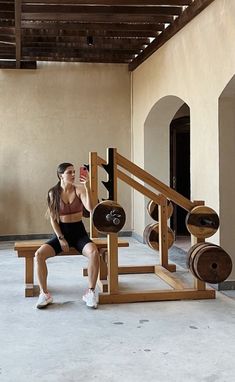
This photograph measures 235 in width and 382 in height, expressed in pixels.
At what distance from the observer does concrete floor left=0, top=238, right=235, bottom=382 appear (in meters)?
2.99

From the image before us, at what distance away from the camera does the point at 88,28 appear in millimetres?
6914

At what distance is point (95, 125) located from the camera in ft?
30.4

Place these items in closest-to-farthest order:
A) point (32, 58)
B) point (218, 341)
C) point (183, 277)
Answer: point (218, 341), point (183, 277), point (32, 58)

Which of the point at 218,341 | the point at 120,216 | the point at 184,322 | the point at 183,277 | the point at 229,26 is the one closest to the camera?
the point at 218,341

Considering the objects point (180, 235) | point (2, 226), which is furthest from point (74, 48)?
point (180, 235)

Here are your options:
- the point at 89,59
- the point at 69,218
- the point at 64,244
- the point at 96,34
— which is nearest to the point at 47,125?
the point at 89,59

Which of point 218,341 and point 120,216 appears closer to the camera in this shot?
point 218,341

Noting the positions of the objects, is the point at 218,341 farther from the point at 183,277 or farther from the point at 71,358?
the point at 183,277

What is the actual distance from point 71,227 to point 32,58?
16.3 feet

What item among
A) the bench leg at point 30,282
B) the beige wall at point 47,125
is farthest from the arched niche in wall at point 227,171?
the beige wall at point 47,125

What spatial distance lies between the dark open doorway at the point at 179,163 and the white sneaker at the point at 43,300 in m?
5.33

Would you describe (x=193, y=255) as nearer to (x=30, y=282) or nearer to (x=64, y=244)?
(x=64, y=244)

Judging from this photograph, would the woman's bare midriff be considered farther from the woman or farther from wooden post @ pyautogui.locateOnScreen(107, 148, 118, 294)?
wooden post @ pyautogui.locateOnScreen(107, 148, 118, 294)

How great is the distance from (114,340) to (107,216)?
120 cm
